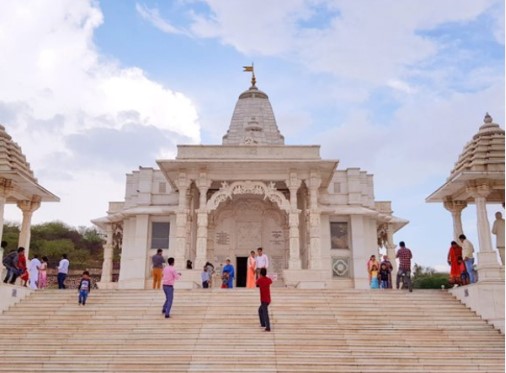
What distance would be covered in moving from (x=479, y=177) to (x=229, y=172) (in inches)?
404

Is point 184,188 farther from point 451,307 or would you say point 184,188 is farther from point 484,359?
point 484,359

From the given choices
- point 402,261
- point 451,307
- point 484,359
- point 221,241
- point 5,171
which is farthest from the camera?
point 221,241

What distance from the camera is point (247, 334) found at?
1107cm

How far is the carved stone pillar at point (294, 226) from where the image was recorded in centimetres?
1978

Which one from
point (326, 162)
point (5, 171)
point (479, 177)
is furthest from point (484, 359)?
point (5, 171)

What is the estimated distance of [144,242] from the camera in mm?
24250

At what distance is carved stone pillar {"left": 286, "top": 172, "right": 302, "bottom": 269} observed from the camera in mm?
19781

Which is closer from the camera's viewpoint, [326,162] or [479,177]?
[479,177]

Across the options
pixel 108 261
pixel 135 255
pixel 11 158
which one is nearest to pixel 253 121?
pixel 135 255

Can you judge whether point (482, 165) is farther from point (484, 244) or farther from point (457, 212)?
point (457, 212)

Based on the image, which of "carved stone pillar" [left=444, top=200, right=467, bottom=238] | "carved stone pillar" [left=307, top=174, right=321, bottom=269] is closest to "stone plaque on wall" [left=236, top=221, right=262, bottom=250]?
"carved stone pillar" [left=307, top=174, right=321, bottom=269]

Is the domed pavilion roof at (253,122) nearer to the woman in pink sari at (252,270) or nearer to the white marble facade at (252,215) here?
the white marble facade at (252,215)

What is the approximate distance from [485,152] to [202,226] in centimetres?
1088

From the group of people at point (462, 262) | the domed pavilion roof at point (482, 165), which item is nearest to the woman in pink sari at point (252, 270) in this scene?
the group of people at point (462, 262)
